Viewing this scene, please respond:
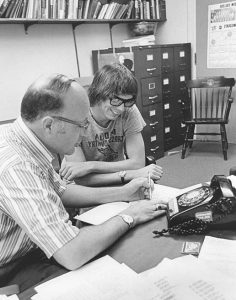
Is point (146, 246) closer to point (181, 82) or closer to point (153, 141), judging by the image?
point (153, 141)

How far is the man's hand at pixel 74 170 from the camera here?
5.27ft

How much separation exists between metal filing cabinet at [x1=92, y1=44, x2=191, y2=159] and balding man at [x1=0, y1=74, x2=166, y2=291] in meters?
2.84

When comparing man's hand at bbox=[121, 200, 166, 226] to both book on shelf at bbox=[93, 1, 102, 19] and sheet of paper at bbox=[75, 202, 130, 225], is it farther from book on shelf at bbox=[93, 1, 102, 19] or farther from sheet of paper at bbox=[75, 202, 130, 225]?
book on shelf at bbox=[93, 1, 102, 19]

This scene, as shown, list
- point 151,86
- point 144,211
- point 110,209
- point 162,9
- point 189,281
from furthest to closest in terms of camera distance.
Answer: point 162,9, point 151,86, point 110,209, point 144,211, point 189,281

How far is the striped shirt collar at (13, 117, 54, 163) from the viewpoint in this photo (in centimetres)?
106

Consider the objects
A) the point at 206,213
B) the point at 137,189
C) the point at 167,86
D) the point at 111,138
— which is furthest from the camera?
the point at 167,86

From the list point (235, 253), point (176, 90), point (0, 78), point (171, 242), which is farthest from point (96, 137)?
point (176, 90)

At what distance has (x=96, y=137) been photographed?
188 cm

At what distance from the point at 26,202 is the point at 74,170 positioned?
0.69m

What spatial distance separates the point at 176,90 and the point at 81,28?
1.53 metres

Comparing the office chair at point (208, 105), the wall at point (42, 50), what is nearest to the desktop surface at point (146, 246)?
the wall at point (42, 50)

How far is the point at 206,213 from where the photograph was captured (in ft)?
3.41

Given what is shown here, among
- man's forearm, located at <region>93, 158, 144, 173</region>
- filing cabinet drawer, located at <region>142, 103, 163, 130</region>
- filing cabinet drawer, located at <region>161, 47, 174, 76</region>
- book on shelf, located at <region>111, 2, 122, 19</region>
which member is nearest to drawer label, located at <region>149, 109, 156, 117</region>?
filing cabinet drawer, located at <region>142, 103, 163, 130</region>

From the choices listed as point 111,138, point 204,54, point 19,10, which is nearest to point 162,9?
→ point 204,54
